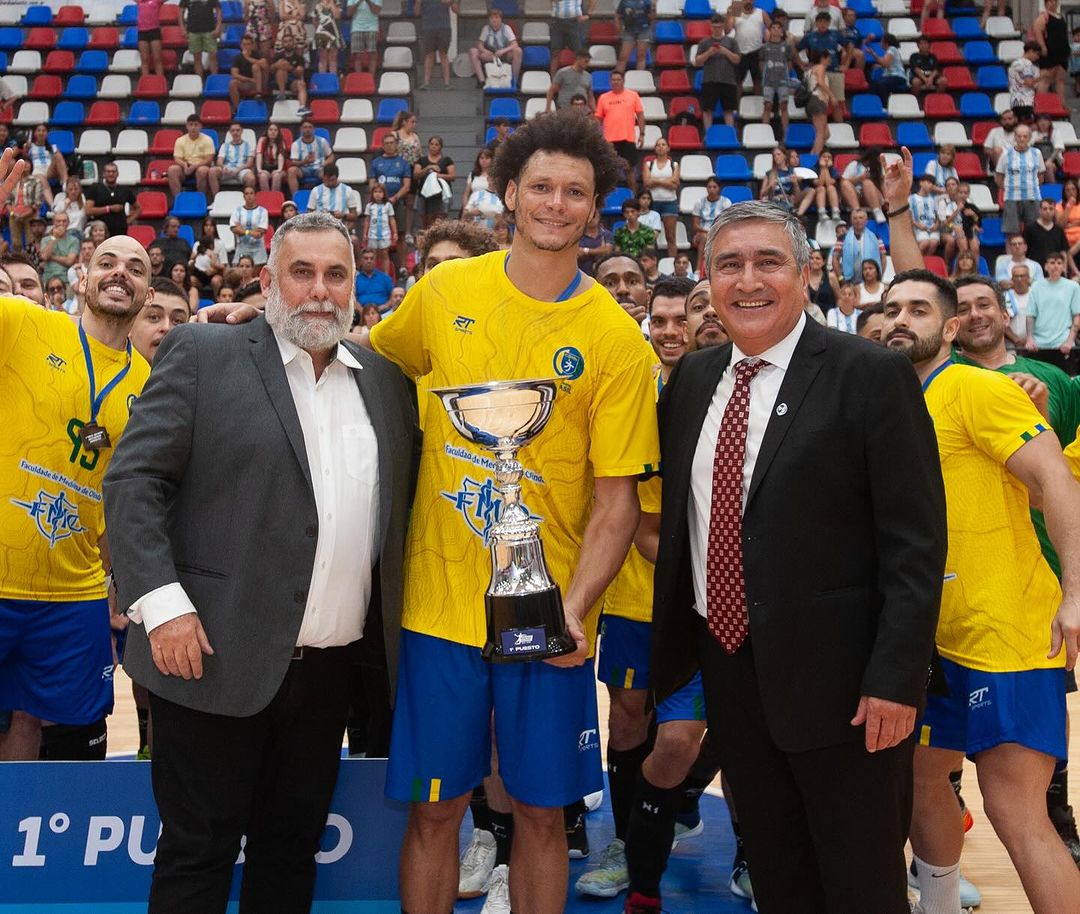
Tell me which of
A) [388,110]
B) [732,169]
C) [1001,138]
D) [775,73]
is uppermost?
[775,73]

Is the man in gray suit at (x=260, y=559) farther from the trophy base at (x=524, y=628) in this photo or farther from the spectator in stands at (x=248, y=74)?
the spectator in stands at (x=248, y=74)

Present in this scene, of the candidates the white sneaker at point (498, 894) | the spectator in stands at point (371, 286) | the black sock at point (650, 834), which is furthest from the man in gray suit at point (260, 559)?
the spectator in stands at point (371, 286)

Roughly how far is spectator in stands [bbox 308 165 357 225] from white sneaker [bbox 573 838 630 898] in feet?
34.7

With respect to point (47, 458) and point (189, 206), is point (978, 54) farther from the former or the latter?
point (47, 458)

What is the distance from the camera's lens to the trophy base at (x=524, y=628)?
2615mm

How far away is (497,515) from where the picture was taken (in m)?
2.96

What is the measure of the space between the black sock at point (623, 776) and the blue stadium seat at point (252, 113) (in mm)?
13518

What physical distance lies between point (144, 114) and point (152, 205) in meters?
2.24

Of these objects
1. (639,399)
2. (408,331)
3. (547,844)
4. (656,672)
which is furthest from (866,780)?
(408,331)

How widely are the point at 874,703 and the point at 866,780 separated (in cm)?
21

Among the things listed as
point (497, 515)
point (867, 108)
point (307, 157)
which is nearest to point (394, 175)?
point (307, 157)

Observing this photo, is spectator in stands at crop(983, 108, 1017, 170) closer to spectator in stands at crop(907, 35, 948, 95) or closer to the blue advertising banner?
spectator in stands at crop(907, 35, 948, 95)

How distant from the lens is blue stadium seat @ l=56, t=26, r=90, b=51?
1750 centimetres

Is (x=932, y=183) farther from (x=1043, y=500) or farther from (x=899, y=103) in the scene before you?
(x=1043, y=500)
